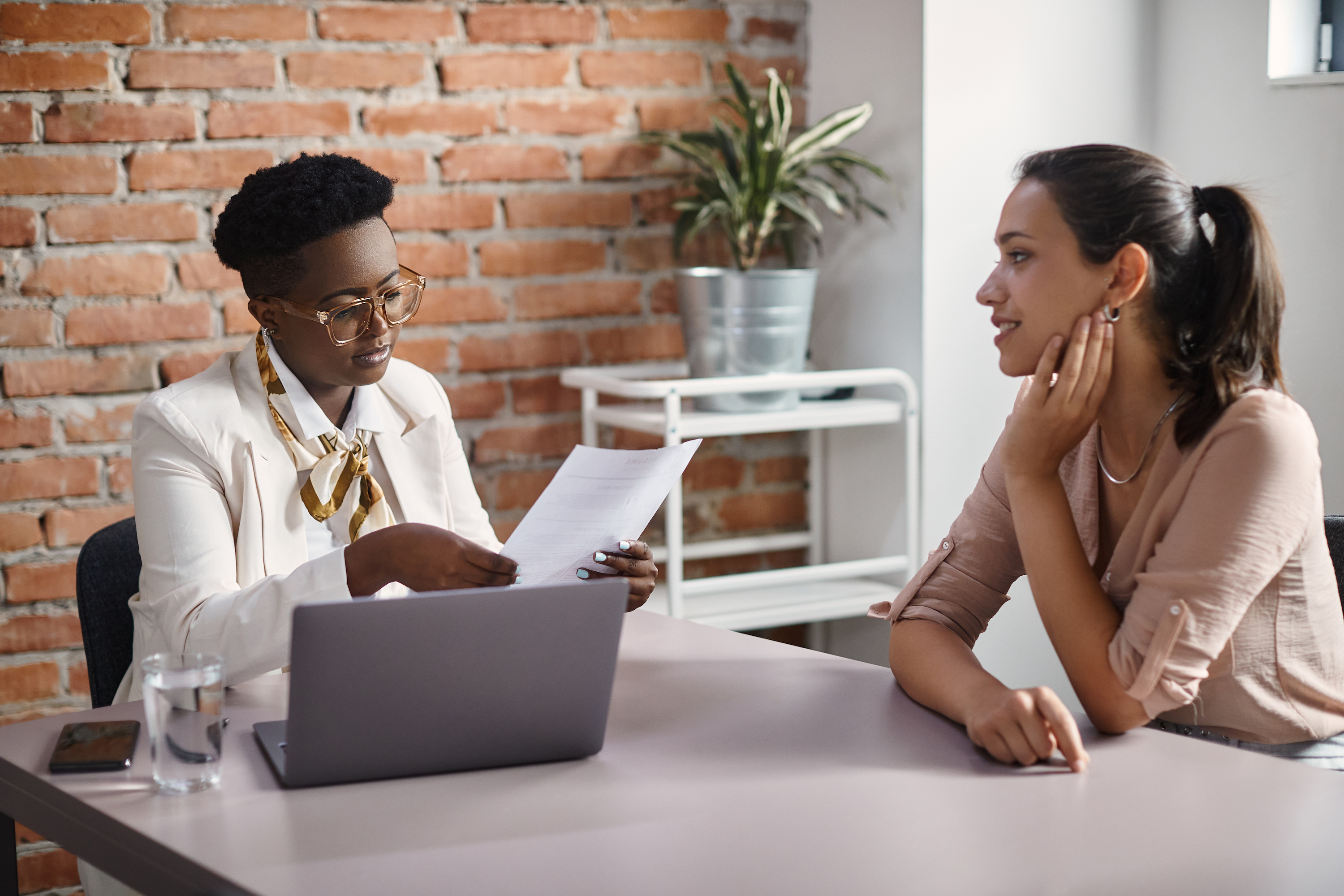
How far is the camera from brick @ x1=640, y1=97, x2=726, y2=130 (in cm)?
259

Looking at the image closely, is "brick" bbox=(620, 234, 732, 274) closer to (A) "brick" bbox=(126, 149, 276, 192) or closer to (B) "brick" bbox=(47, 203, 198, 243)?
(A) "brick" bbox=(126, 149, 276, 192)

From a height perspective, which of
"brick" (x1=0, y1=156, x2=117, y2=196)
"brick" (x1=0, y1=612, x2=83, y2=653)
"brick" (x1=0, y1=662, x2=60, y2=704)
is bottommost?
"brick" (x1=0, y1=662, x2=60, y2=704)

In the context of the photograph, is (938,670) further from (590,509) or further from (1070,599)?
(590,509)

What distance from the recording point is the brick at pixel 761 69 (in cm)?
267

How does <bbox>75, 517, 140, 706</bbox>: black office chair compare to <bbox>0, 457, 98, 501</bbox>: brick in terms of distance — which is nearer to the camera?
<bbox>75, 517, 140, 706</bbox>: black office chair

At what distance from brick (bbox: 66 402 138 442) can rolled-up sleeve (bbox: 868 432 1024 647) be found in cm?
144

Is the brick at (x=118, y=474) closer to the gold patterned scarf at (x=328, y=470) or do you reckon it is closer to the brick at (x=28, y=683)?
the brick at (x=28, y=683)

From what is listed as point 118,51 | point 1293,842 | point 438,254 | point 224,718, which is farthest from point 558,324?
point 1293,842

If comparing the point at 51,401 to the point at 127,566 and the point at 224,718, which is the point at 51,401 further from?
the point at 224,718

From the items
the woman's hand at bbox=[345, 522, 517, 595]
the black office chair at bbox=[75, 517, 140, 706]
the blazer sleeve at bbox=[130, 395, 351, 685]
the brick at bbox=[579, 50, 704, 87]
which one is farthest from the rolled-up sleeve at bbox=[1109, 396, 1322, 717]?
the brick at bbox=[579, 50, 704, 87]

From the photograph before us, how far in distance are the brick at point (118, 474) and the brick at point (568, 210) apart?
2.75 feet

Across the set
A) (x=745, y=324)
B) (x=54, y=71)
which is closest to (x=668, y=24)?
(x=745, y=324)

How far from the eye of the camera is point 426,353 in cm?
244

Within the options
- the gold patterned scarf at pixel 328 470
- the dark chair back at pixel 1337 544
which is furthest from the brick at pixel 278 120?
the dark chair back at pixel 1337 544
